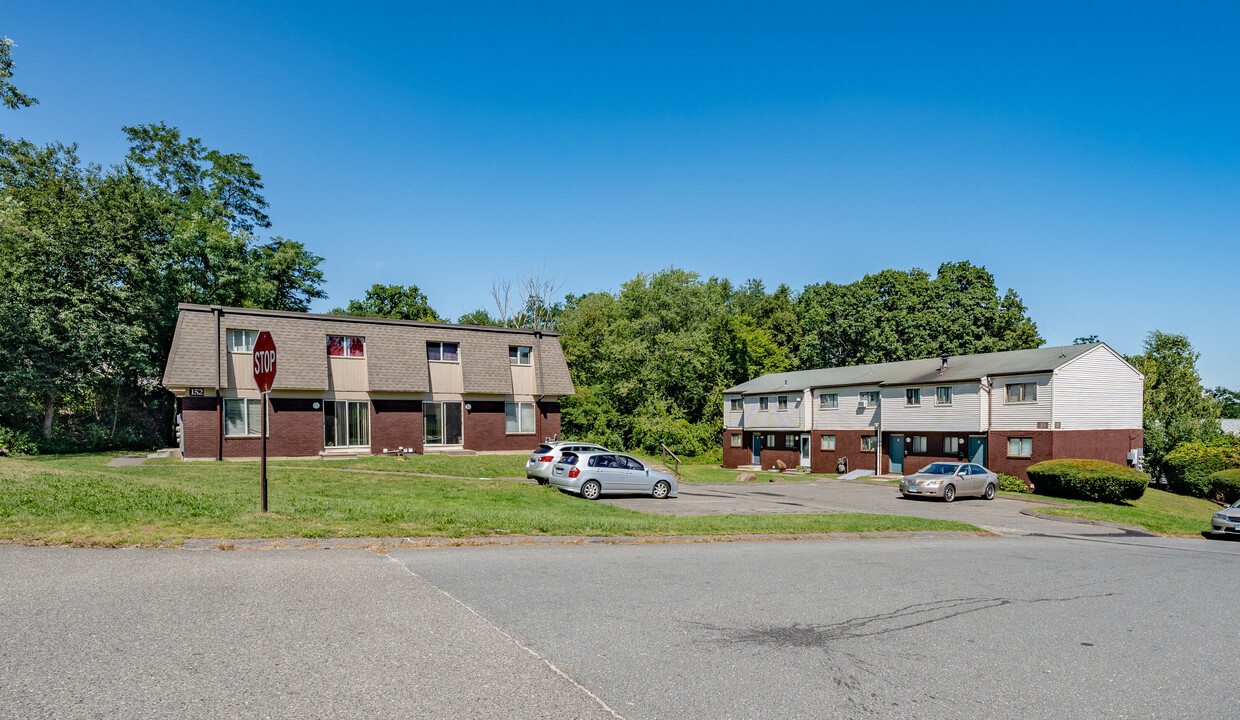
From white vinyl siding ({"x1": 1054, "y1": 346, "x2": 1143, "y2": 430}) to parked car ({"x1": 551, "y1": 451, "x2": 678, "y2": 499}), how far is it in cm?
2430

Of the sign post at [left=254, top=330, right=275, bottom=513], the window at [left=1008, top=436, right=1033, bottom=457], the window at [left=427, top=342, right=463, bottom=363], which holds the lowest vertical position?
the window at [left=1008, top=436, right=1033, bottom=457]

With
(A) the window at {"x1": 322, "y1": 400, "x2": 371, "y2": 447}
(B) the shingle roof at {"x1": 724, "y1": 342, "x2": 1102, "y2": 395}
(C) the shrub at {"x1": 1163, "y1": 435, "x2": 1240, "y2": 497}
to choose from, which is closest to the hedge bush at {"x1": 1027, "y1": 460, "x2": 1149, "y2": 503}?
(B) the shingle roof at {"x1": 724, "y1": 342, "x2": 1102, "y2": 395}

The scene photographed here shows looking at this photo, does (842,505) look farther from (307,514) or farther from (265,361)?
(265,361)

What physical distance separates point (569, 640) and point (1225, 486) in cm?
4374

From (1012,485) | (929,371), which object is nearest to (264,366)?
(1012,485)

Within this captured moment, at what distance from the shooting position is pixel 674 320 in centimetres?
5931

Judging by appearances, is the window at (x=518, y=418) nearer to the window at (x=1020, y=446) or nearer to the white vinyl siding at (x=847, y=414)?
the white vinyl siding at (x=847, y=414)

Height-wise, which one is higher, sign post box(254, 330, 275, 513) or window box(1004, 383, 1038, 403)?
sign post box(254, 330, 275, 513)

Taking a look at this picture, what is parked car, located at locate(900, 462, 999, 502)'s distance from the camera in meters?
28.4

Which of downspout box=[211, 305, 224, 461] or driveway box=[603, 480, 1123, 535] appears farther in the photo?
downspout box=[211, 305, 224, 461]

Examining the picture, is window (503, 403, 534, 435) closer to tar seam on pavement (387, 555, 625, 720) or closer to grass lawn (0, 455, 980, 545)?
grass lawn (0, 455, 980, 545)

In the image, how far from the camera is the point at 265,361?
456 inches

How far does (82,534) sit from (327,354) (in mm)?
23629

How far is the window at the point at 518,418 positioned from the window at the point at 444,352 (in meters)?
3.36
